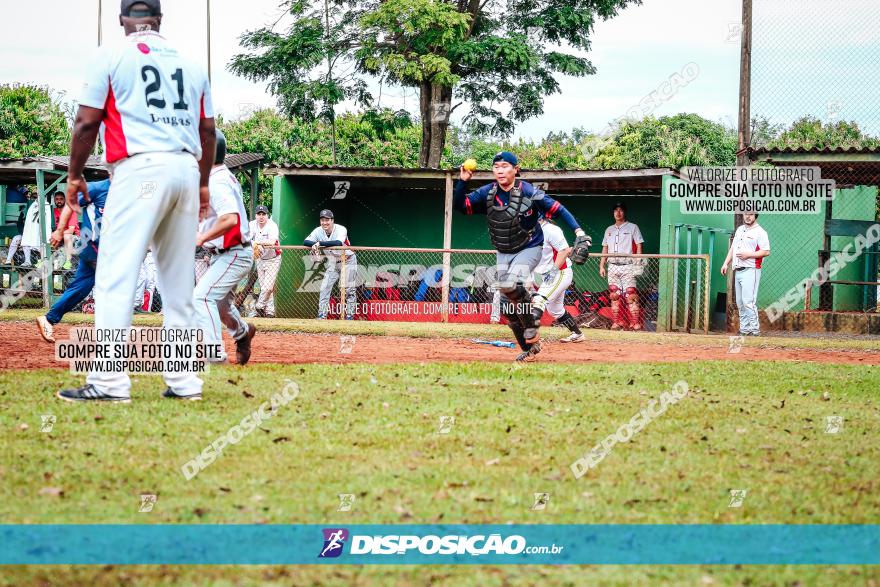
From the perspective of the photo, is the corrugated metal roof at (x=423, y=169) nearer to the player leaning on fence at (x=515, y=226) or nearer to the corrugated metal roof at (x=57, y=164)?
the corrugated metal roof at (x=57, y=164)

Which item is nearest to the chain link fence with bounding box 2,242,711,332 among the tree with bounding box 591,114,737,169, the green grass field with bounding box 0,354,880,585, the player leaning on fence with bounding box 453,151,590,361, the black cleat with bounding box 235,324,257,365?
the player leaning on fence with bounding box 453,151,590,361

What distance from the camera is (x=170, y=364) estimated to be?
257 inches

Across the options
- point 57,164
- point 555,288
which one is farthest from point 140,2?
point 57,164

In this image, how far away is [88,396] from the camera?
6.19 metres

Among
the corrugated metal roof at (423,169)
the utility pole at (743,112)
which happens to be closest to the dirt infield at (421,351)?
the utility pole at (743,112)

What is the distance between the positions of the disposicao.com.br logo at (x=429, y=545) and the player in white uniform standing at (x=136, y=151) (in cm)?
290

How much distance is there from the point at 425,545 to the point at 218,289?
5.22m

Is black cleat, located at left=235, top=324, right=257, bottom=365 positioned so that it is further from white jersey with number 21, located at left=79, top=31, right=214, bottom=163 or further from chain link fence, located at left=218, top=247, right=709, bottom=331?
chain link fence, located at left=218, top=247, right=709, bottom=331

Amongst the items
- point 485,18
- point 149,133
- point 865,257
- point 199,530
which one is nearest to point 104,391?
point 149,133

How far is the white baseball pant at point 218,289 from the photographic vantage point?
27.2ft

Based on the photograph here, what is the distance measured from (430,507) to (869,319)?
15717 millimetres

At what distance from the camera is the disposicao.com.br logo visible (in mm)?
A: 3568

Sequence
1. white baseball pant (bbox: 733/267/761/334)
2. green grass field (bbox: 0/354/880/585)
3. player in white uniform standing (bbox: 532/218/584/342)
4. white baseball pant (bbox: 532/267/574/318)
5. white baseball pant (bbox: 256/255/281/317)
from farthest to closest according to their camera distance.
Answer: white baseball pant (bbox: 256/255/281/317) < white baseball pant (bbox: 733/267/761/334) < player in white uniform standing (bbox: 532/218/584/342) < white baseball pant (bbox: 532/267/574/318) < green grass field (bbox: 0/354/880/585)

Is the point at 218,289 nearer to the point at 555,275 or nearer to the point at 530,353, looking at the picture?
the point at 530,353
